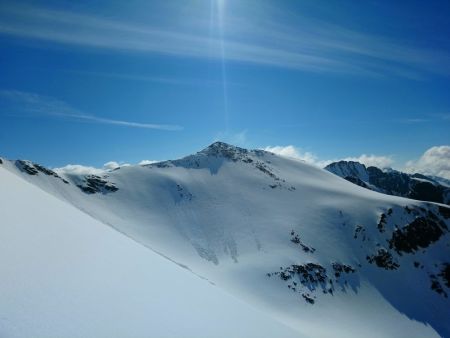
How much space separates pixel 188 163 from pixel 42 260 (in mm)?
112433

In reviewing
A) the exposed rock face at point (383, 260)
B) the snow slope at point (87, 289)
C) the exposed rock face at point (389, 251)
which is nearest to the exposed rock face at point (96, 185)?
the exposed rock face at point (389, 251)

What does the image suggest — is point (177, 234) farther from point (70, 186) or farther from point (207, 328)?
point (207, 328)

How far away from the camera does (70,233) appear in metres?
→ 6.58

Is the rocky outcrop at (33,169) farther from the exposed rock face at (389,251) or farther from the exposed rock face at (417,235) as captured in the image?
the exposed rock face at (417,235)

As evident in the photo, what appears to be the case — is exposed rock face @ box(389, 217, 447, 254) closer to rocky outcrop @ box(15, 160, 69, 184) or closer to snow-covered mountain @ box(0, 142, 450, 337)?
snow-covered mountain @ box(0, 142, 450, 337)

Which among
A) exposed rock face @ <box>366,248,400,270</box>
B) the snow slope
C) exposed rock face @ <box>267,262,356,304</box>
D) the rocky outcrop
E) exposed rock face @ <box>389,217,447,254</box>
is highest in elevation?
the rocky outcrop

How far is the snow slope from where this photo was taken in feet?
11.7

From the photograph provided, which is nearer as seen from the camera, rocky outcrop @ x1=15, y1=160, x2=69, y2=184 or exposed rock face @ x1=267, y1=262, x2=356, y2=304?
exposed rock face @ x1=267, y1=262, x2=356, y2=304

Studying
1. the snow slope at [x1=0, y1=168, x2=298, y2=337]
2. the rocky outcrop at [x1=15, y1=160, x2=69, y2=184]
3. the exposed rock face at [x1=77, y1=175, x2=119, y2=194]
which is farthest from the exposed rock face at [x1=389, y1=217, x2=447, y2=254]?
the snow slope at [x1=0, y1=168, x2=298, y2=337]

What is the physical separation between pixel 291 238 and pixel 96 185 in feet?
163

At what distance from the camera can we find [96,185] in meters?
89.3

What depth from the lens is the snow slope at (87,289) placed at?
3.57 metres

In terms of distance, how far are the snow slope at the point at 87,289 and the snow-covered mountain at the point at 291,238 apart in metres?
45.7

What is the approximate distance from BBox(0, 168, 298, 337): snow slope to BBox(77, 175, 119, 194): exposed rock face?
83.1 metres
